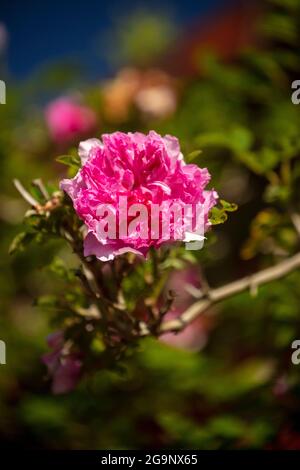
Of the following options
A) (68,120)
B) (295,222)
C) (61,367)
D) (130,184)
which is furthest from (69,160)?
(68,120)

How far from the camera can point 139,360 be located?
1251mm

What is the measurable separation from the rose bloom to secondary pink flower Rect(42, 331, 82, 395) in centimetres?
22

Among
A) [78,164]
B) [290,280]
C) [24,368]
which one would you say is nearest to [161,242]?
[78,164]

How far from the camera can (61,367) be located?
718 millimetres

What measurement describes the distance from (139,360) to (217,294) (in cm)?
57

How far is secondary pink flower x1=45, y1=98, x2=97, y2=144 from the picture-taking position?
5.94ft

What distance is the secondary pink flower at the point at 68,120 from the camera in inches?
71.3

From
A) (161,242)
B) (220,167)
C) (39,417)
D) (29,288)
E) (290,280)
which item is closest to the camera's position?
(161,242)

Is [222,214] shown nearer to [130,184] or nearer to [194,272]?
[130,184]

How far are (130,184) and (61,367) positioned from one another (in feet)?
0.98

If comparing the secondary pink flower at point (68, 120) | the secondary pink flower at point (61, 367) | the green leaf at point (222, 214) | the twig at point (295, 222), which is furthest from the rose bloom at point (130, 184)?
the secondary pink flower at point (68, 120)

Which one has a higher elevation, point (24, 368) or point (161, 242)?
point (24, 368)

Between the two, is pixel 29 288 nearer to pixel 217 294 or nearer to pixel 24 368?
pixel 24 368

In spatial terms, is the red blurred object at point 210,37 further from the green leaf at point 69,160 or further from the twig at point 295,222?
the green leaf at point 69,160
